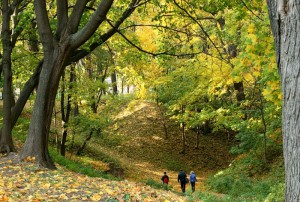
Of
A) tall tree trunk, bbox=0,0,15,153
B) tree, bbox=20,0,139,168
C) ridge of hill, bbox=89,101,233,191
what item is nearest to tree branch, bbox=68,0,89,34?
tree, bbox=20,0,139,168

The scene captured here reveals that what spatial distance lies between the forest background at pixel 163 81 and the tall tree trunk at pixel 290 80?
147 cm

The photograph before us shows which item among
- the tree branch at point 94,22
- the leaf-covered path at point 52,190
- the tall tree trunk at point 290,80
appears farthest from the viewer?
the tree branch at point 94,22

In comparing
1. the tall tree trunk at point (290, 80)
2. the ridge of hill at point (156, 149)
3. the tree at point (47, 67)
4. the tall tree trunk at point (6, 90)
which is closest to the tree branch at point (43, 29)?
the tree at point (47, 67)

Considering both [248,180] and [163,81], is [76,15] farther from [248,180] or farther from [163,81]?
[163,81]

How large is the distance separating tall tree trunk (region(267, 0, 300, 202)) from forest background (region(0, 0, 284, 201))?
1.47 meters

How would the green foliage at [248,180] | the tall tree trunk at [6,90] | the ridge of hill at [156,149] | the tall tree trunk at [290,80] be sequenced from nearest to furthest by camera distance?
the tall tree trunk at [290,80] → the tall tree trunk at [6,90] → the green foliage at [248,180] → the ridge of hill at [156,149]

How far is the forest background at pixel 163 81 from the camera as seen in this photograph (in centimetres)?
936

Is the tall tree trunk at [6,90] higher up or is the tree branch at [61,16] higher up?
the tree branch at [61,16]

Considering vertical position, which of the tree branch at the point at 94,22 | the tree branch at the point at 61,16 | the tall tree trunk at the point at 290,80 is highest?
the tree branch at the point at 61,16

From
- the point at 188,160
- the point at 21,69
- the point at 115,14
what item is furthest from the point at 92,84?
the point at 188,160

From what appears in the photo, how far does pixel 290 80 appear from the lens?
2.60 metres

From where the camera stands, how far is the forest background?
9359 mm

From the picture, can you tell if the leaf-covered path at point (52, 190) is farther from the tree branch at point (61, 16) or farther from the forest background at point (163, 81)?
the tree branch at point (61, 16)

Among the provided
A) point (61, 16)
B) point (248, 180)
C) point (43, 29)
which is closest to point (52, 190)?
point (43, 29)
